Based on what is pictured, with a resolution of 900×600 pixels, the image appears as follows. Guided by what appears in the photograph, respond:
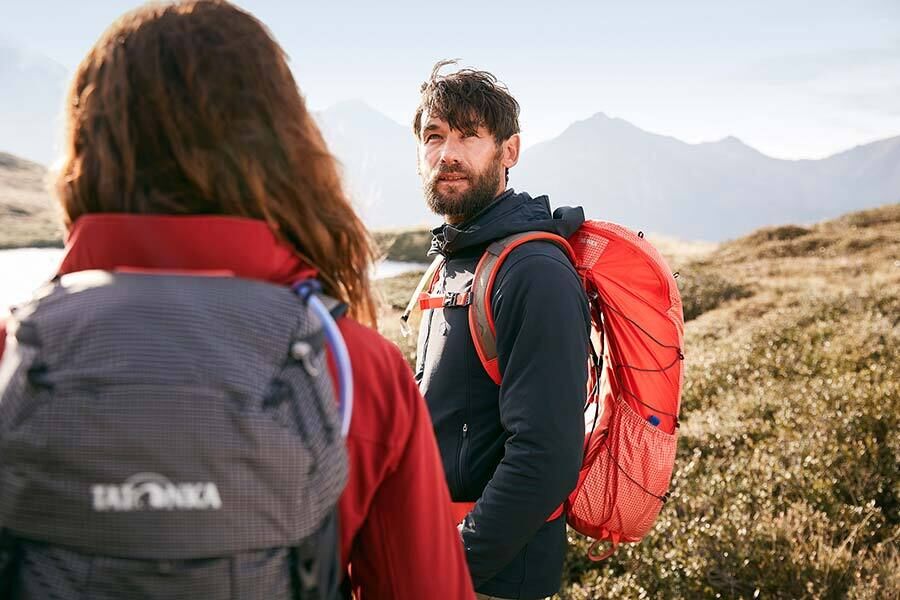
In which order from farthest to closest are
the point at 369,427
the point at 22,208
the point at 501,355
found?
the point at 22,208
the point at 501,355
the point at 369,427

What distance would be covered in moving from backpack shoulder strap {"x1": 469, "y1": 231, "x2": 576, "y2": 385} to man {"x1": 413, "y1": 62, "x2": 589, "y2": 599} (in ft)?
0.10

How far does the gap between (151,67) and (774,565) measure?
505 centimetres

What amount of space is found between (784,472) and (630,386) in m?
3.70

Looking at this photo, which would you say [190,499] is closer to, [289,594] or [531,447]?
[289,594]

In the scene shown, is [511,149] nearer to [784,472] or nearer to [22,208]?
[784,472]

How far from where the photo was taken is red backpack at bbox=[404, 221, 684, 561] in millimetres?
2922

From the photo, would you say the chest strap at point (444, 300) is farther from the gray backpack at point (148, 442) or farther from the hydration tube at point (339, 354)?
the gray backpack at point (148, 442)

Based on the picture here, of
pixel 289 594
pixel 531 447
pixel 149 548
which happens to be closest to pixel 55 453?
pixel 149 548

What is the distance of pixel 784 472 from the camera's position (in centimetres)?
579

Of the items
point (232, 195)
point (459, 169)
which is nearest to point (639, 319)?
point (459, 169)

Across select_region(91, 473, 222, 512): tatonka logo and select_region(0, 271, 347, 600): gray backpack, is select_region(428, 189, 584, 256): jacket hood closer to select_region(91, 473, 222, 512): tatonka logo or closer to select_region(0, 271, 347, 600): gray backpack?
select_region(0, 271, 347, 600): gray backpack

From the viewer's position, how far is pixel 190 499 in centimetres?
115

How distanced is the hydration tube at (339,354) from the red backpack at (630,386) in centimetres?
162

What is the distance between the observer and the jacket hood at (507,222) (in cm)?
288
